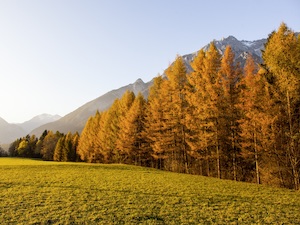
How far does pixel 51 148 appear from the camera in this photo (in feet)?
267

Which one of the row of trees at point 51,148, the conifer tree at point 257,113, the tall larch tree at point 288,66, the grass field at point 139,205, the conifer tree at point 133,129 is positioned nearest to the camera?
the grass field at point 139,205

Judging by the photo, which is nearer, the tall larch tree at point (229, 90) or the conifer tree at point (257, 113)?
the conifer tree at point (257, 113)

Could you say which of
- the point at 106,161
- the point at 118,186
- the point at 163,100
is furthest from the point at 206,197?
the point at 106,161

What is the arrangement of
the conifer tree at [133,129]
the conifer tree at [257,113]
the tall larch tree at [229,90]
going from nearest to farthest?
the conifer tree at [257,113] → the tall larch tree at [229,90] → the conifer tree at [133,129]

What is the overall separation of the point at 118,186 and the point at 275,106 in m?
12.4

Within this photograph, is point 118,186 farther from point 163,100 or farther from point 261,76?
point 163,100

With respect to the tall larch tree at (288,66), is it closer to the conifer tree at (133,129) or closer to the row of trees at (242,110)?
the row of trees at (242,110)

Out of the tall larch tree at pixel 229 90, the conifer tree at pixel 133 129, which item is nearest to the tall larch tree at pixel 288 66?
the tall larch tree at pixel 229 90

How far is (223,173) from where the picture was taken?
2864cm

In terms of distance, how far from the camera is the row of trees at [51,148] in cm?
6816

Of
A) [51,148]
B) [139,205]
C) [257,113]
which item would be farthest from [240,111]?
[51,148]

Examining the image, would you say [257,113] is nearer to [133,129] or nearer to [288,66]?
[288,66]

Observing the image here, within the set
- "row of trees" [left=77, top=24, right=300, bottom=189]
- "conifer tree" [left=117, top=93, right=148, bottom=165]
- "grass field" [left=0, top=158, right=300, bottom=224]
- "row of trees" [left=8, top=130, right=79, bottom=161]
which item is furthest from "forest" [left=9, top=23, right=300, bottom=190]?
"row of trees" [left=8, top=130, right=79, bottom=161]

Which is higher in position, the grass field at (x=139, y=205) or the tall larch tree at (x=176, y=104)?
the tall larch tree at (x=176, y=104)
